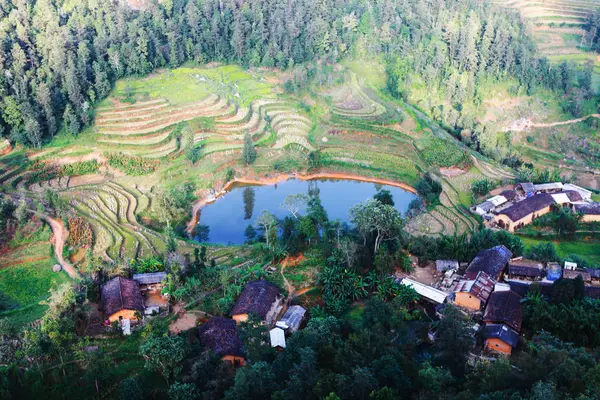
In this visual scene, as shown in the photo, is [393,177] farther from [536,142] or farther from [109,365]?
[109,365]

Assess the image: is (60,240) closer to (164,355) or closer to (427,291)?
(164,355)

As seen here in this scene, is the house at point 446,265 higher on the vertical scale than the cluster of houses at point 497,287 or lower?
lower

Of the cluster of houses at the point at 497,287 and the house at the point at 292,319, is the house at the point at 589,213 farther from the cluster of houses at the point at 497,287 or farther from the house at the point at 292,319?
the house at the point at 292,319

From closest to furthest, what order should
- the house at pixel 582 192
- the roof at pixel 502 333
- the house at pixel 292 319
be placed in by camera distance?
1. the roof at pixel 502 333
2. the house at pixel 292 319
3. the house at pixel 582 192

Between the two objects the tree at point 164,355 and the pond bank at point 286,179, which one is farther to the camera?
the pond bank at point 286,179

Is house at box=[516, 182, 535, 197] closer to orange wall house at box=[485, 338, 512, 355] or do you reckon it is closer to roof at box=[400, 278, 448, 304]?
roof at box=[400, 278, 448, 304]

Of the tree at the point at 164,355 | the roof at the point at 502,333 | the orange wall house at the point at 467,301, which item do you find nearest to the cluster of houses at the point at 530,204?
the orange wall house at the point at 467,301

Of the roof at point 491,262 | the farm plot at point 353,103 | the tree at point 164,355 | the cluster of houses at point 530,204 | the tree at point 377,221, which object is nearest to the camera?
the tree at point 164,355
